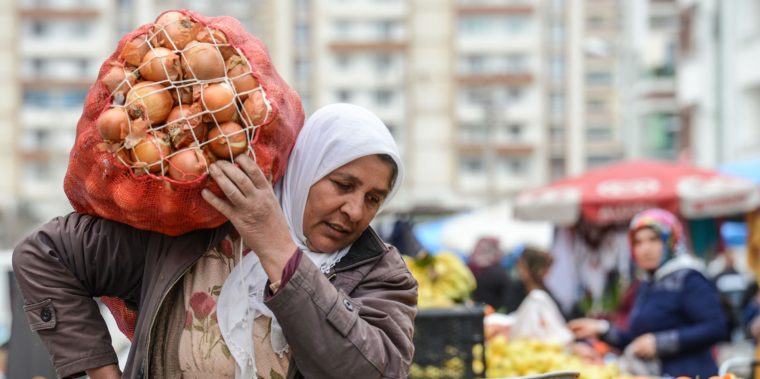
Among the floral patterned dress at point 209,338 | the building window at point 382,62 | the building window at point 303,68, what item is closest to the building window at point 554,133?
the building window at point 382,62

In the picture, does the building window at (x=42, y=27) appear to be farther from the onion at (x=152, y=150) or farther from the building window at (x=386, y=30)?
the onion at (x=152, y=150)

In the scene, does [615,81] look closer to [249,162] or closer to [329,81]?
[329,81]

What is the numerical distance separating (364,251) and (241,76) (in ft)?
1.68

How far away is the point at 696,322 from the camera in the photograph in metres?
5.94

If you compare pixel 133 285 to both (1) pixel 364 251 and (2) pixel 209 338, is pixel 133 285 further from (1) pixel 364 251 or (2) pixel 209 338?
(1) pixel 364 251

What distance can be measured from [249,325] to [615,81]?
3258 inches

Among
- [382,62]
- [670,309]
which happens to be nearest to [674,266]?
[670,309]

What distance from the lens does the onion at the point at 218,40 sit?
2584mm

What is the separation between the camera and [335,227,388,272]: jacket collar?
2.67 meters

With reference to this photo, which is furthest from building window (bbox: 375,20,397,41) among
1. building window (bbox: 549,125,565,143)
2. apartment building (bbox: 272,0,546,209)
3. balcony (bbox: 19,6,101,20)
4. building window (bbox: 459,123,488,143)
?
balcony (bbox: 19,6,101,20)

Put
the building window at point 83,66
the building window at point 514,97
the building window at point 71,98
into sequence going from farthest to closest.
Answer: the building window at point 514,97 < the building window at point 83,66 < the building window at point 71,98

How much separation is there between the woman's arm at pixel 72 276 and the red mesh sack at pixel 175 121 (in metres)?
0.07

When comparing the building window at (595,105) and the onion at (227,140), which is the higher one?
the onion at (227,140)

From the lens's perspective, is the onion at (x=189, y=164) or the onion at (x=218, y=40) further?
the onion at (x=218, y=40)
